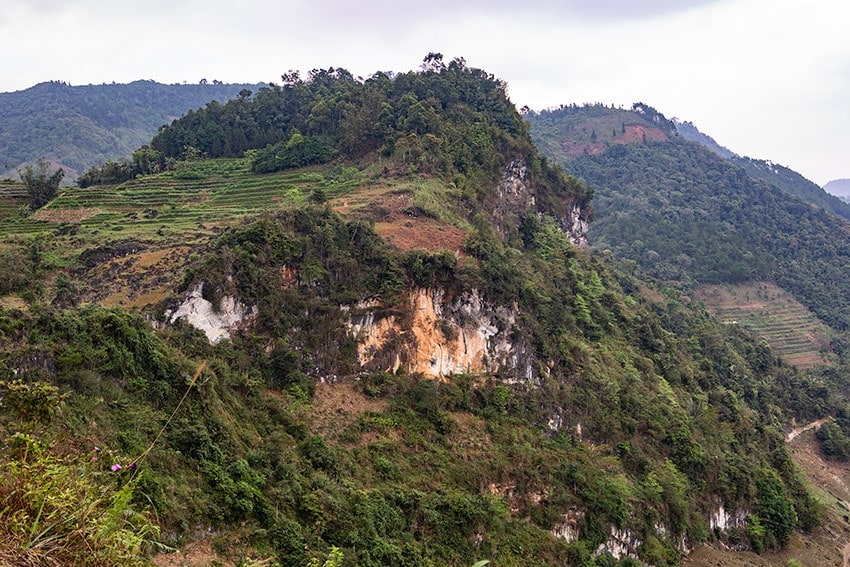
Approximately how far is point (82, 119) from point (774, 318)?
382 ft

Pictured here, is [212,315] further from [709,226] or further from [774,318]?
[709,226]

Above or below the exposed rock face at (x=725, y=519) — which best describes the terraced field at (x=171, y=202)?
above

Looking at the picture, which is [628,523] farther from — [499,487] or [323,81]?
[323,81]

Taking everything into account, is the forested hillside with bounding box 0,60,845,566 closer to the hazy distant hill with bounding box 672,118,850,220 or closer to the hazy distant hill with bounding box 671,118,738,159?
the hazy distant hill with bounding box 672,118,850,220

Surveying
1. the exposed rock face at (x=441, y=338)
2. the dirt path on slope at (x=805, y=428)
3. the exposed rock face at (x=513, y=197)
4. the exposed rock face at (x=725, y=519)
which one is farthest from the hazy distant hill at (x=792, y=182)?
the exposed rock face at (x=441, y=338)

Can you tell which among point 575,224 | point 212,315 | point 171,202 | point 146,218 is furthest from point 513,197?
point 212,315

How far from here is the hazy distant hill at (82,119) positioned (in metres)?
97.9

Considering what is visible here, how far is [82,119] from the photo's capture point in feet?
361

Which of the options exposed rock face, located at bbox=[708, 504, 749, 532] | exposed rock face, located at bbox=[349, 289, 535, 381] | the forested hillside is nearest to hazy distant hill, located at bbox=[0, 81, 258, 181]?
the forested hillside

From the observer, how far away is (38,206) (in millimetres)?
32250

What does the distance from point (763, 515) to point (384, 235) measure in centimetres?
2201

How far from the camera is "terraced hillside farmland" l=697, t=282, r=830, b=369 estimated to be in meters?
58.0

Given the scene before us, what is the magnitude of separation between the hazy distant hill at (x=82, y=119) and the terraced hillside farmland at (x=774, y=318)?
89355 millimetres

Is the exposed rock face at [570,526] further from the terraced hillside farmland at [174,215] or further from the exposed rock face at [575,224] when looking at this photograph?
the exposed rock face at [575,224]
